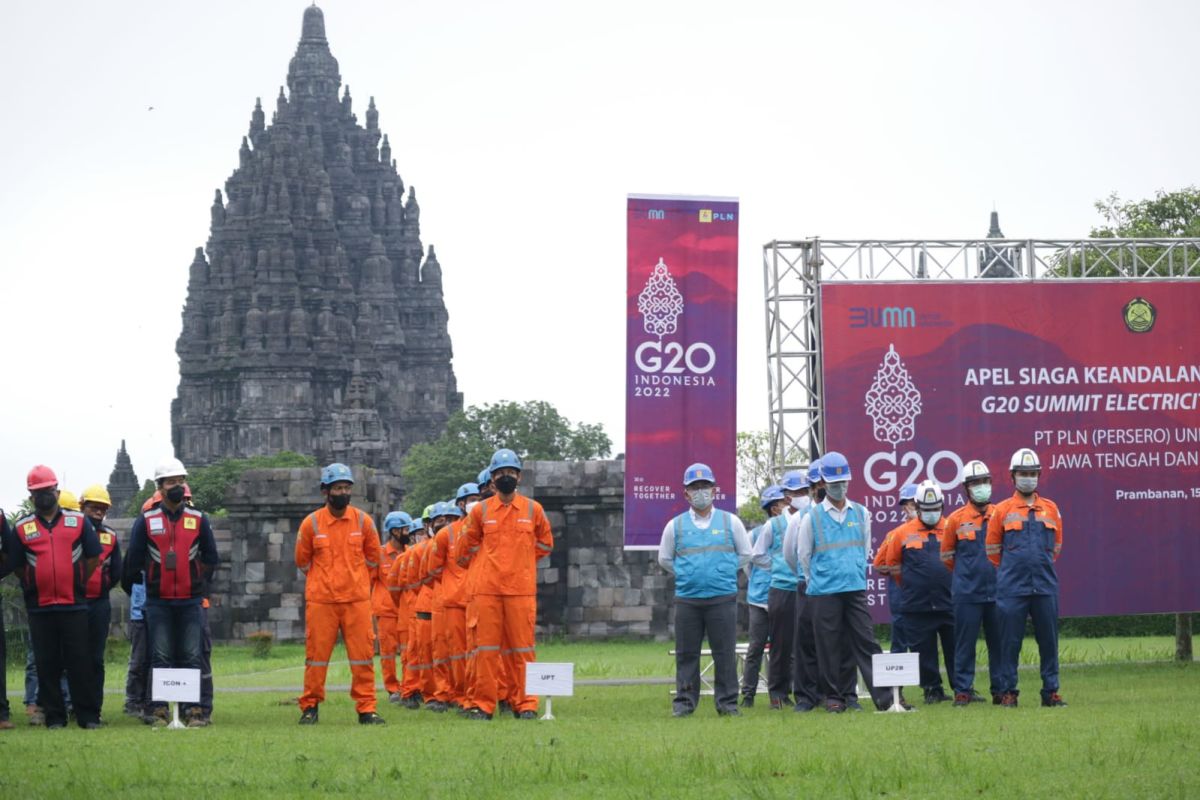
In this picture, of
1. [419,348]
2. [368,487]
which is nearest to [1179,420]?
[368,487]

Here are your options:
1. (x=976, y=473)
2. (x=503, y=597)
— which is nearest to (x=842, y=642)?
(x=976, y=473)

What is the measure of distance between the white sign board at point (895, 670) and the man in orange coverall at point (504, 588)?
265 cm

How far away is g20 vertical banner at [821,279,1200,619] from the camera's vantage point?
21531mm

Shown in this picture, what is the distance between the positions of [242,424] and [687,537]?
104676 mm

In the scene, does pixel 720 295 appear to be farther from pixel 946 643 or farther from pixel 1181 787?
pixel 1181 787

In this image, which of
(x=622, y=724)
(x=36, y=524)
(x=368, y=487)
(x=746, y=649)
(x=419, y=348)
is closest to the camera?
(x=622, y=724)

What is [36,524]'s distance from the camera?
48.6 ft

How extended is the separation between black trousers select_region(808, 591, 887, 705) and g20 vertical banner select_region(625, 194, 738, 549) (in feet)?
16.2

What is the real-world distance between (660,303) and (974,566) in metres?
5.51

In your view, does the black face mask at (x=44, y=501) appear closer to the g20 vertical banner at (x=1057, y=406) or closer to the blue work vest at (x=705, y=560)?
the blue work vest at (x=705, y=560)

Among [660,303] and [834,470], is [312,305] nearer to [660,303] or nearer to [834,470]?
[660,303]

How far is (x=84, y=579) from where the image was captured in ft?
48.9

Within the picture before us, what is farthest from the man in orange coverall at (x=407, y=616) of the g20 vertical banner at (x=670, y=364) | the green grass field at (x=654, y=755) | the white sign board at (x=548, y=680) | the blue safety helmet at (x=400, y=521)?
the white sign board at (x=548, y=680)

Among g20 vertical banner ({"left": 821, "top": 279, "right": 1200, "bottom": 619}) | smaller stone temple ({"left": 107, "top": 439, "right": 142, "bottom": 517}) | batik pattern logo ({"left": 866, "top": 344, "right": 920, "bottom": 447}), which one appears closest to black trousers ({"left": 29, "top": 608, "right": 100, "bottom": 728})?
g20 vertical banner ({"left": 821, "top": 279, "right": 1200, "bottom": 619})
